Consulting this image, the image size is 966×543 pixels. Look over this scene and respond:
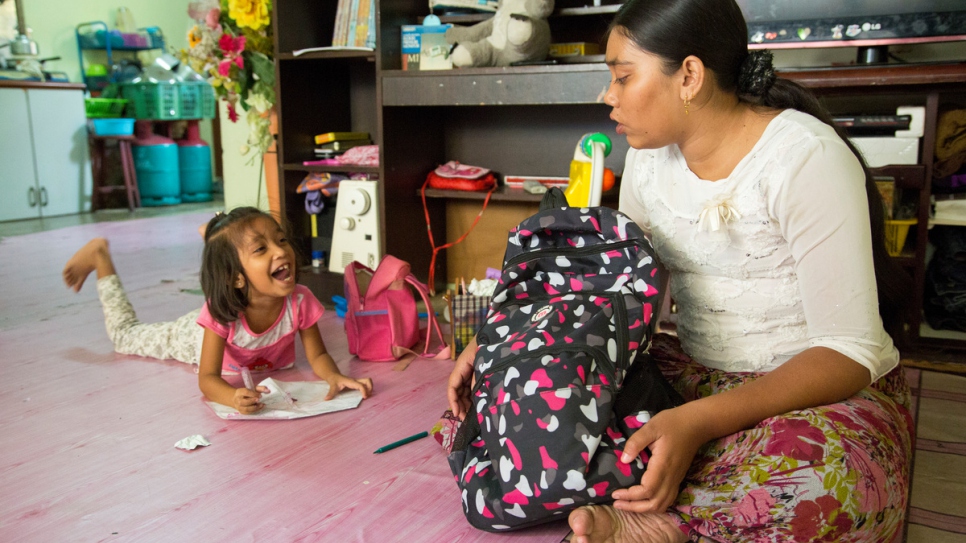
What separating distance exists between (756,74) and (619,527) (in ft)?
2.21

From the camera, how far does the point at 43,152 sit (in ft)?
15.8

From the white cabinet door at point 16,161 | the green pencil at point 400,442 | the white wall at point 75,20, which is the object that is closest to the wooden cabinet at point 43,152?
the white cabinet door at point 16,161

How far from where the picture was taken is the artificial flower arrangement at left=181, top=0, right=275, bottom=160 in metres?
2.44

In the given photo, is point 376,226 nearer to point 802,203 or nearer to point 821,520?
point 802,203

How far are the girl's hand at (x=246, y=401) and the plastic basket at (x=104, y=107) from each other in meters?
4.32

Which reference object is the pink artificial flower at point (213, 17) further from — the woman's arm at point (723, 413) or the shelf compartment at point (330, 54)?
the woman's arm at point (723, 413)

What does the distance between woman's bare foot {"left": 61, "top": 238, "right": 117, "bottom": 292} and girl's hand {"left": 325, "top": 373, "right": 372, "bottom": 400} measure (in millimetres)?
819

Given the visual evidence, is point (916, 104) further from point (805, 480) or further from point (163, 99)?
point (163, 99)

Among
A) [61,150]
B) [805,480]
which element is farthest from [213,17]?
[61,150]

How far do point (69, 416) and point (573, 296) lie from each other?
1.10 m

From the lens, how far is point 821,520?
91 cm

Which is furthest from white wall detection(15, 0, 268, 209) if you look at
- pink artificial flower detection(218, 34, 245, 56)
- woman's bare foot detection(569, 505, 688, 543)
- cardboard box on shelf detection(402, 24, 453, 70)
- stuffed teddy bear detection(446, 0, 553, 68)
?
woman's bare foot detection(569, 505, 688, 543)

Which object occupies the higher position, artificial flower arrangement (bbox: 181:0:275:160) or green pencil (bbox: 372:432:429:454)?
artificial flower arrangement (bbox: 181:0:275:160)

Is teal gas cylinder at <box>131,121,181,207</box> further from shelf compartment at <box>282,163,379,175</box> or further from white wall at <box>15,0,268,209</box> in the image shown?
shelf compartment at <box>282,163,379,175</box>
